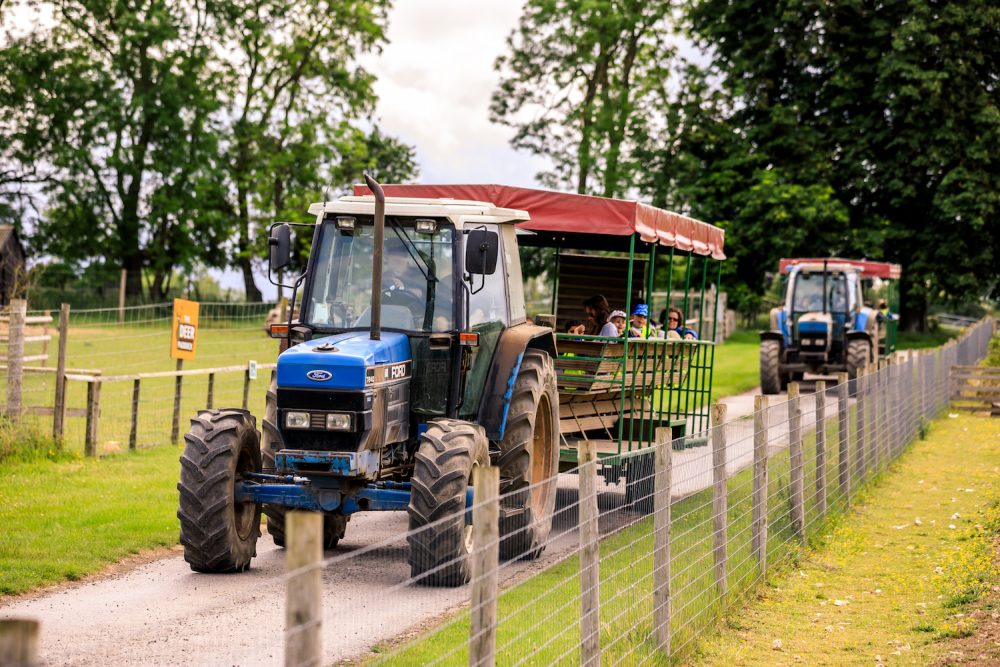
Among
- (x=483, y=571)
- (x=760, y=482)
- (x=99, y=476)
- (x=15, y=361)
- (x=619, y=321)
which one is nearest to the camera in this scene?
(x=483, y=571)

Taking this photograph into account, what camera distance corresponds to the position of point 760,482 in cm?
953

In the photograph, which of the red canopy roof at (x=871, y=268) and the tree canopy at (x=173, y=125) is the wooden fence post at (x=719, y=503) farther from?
the tree canopy at (x=173, y=125)

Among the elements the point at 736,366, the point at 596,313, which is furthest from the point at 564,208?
the point at 736,366

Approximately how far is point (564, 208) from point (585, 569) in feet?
19.5

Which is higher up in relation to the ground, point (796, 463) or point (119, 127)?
point (119, 127)

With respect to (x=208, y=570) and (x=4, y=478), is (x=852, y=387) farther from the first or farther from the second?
(x=4, y=478)

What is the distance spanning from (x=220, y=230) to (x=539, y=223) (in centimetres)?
4003

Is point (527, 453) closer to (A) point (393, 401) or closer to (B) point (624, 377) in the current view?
(A) point (393, 401)

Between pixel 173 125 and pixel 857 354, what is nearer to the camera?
pixel 857 354

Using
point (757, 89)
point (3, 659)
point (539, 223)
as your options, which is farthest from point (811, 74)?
point (3, 659)

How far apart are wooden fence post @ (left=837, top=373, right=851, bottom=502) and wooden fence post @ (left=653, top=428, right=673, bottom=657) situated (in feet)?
20.1

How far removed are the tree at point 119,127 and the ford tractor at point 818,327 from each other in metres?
26.7

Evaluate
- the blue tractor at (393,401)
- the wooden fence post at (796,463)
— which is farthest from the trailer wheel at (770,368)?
the blue tractor at (393,401)

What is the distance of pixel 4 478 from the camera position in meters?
12.9
